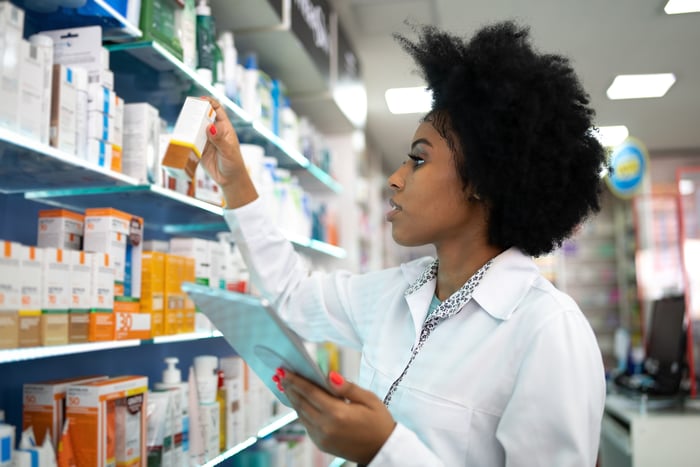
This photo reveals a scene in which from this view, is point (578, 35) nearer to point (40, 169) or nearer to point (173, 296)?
point (173, 296)

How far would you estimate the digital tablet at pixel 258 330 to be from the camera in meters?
1.01

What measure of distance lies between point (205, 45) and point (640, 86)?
496 cm

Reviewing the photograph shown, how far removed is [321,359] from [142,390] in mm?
1836

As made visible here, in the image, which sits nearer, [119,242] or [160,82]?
[119,242]

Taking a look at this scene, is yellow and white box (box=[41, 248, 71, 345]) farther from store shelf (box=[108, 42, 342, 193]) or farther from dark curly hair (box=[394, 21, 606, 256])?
dark curly hair (box=[394, 21, 606, 256])

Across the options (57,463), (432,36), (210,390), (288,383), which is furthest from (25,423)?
(432,36)

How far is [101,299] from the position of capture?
1597 mm

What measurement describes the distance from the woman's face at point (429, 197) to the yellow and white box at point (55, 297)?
0.80m

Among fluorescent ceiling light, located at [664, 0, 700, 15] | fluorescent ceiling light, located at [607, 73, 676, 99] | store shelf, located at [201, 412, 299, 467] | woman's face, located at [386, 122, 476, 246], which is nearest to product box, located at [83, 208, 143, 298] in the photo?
store shelf, located at [201, 412, 299, 467]

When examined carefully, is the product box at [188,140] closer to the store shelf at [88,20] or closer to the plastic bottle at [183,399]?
the store shelf at [88,20]

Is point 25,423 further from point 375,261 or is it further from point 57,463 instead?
point 375,261

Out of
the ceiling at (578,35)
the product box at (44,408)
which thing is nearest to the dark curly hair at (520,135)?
the product box at (44,408)

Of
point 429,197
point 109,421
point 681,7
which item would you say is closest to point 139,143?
point 109,421

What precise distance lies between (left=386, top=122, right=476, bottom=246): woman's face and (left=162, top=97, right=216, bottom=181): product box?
0.47m
